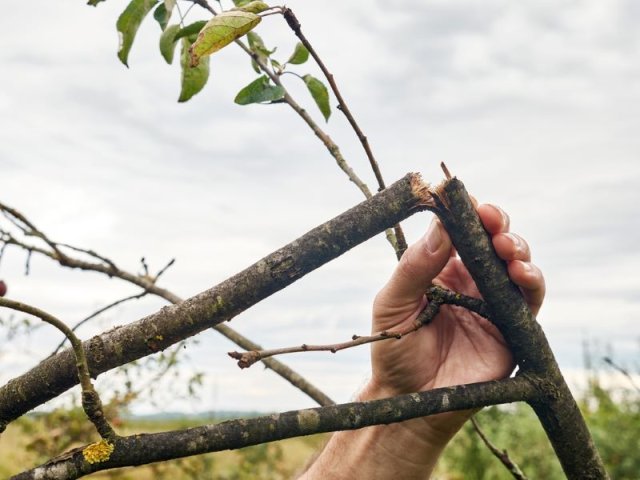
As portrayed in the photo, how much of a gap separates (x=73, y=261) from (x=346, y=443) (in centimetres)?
102

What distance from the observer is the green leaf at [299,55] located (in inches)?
66.1

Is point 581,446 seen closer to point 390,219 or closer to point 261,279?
point 390,219

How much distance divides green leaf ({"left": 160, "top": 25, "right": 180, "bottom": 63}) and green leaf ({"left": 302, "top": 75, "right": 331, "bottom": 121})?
12.3 inches

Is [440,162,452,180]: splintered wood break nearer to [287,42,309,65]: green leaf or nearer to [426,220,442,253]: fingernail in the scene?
[426,220,442,253]: fingernail

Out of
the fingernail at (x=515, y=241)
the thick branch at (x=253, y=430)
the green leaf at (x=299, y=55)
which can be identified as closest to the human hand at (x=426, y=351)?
the fingernail at (x=515, y=241)

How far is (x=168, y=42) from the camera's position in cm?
158

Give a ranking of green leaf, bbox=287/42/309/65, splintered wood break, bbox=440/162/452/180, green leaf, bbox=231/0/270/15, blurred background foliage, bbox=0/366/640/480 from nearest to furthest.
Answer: green leaf, bbox=231/0/270/15, splintered wood break, bbox=440/162/452/180, green leaf, bbox=287/42/309/65, blurred background foliage, bbox=0/366/640/480

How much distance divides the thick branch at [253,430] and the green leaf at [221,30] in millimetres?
610

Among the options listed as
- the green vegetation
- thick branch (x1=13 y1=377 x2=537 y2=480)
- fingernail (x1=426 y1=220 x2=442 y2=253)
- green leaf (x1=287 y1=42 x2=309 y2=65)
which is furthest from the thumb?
the green vegetation

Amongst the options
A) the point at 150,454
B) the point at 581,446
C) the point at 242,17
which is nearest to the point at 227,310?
the point at 150,454

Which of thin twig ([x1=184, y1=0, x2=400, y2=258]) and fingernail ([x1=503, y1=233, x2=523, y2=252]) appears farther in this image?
thin twig ([x1=184, y1=0, x2=400, y2=258])

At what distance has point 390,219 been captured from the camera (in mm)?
1227

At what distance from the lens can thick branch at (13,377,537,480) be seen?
1079 mm

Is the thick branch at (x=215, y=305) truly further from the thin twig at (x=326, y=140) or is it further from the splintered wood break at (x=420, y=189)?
the thin twig at (x=326, y=140)
